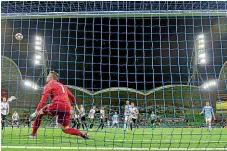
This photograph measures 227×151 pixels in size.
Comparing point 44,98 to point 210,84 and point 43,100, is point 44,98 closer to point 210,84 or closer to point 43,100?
point 43,100

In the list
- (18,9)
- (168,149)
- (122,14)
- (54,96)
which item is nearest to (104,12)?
(122,14)

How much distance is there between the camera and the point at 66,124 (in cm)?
841

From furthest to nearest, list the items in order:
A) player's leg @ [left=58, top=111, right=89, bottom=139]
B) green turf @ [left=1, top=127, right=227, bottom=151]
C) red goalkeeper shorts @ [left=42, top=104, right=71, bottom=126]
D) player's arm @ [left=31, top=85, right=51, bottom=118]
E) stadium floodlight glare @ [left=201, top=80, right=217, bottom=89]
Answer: stadium floodlight glare @ [left=201, top=80, right=217, bottom=89] → red goalkeeper shorts @ [left=42, top=104, right=71, bottom=126] → player's arm @ [left=31, top=85, right=51, bottom=118] → player's leg @ [left=58, top=111, right=89, bottom=139] → green turf @ [left=1, top=127, right=227, bottom=151]

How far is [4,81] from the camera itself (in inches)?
888

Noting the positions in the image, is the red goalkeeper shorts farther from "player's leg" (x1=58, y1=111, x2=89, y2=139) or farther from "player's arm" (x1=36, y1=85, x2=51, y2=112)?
"player's arm" (x1=36, y1=85, x2=51, y2=112)

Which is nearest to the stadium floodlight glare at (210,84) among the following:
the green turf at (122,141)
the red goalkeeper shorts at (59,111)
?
the green turf at (122,141)

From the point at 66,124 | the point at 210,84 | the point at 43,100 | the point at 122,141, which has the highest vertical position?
the point at 210,84

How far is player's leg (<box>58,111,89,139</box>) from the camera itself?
8.20 metres

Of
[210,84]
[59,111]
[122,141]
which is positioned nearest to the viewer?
[59,111]

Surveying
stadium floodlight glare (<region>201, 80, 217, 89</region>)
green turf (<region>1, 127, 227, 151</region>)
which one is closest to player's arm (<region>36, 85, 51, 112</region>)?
green turf (<region>1, 127, 227, 151</region>)

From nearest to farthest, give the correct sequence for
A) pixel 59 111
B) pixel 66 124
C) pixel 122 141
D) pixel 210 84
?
pixel 66 124 → pixel 59 111 → pixel 122 141 → pixel 210 84

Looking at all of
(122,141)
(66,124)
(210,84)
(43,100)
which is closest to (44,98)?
(43,100)

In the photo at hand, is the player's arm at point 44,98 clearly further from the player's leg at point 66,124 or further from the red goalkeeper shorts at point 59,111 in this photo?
the player's leg at point 66,124

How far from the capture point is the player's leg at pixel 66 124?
26.9ft
